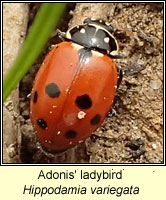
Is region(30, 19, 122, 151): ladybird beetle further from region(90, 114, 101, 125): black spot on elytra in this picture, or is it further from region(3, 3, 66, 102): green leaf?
region(3, 3, 66, 102): green leaf

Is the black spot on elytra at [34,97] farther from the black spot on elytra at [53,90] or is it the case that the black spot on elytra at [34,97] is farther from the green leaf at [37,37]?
the green leaf at [37,37]

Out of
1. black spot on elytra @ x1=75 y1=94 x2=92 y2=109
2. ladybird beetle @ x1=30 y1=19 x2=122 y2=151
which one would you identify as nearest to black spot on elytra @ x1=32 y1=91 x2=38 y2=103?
ladybird beetle @ x1=30 y1=19 x2=122 y2=151

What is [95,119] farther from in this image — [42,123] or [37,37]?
[37,37]

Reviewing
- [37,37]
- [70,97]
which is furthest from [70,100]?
[37,37]

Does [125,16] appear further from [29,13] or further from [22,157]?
[22,157]

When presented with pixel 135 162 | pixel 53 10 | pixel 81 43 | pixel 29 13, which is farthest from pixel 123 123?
pixel 53 10

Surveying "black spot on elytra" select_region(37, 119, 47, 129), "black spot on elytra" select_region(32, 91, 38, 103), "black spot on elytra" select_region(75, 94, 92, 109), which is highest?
"black spot on elytra" select_region(32, 91, 38, 103)

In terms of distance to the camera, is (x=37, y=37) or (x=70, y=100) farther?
(x=70, y=100)
